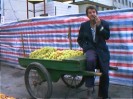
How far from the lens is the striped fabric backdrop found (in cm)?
627

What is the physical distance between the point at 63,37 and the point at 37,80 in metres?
1.75

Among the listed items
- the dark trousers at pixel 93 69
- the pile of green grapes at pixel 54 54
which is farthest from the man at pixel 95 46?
the pile of green grapes at pixel 54 54

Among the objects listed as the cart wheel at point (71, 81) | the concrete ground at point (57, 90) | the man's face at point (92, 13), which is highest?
the man's face at point (92, 13)

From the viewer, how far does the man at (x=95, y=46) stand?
17.7ft

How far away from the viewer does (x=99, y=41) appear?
222 inches

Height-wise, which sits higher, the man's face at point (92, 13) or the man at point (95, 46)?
the man's face at point (92, 13)

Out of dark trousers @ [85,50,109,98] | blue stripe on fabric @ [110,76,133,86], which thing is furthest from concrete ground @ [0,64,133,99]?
dark trousers @ [85,50,109,98]

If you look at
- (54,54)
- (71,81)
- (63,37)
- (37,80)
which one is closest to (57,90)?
(71,81)

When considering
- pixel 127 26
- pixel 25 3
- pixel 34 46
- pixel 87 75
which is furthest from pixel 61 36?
pixel 25 3

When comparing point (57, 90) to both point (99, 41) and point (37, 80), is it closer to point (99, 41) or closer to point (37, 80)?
point (37, 80)

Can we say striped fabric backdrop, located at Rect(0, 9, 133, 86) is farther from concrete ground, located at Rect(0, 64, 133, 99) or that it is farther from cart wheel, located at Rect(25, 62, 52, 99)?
cart wheel, located at Rect(25, 62, 52, 99)

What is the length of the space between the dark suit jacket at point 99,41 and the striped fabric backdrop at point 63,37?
779 millimetres

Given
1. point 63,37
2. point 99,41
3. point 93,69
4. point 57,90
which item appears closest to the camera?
point 93,69

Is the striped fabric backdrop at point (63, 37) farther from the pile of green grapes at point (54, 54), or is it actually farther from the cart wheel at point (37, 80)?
the cart wheel at point (37, 80)
